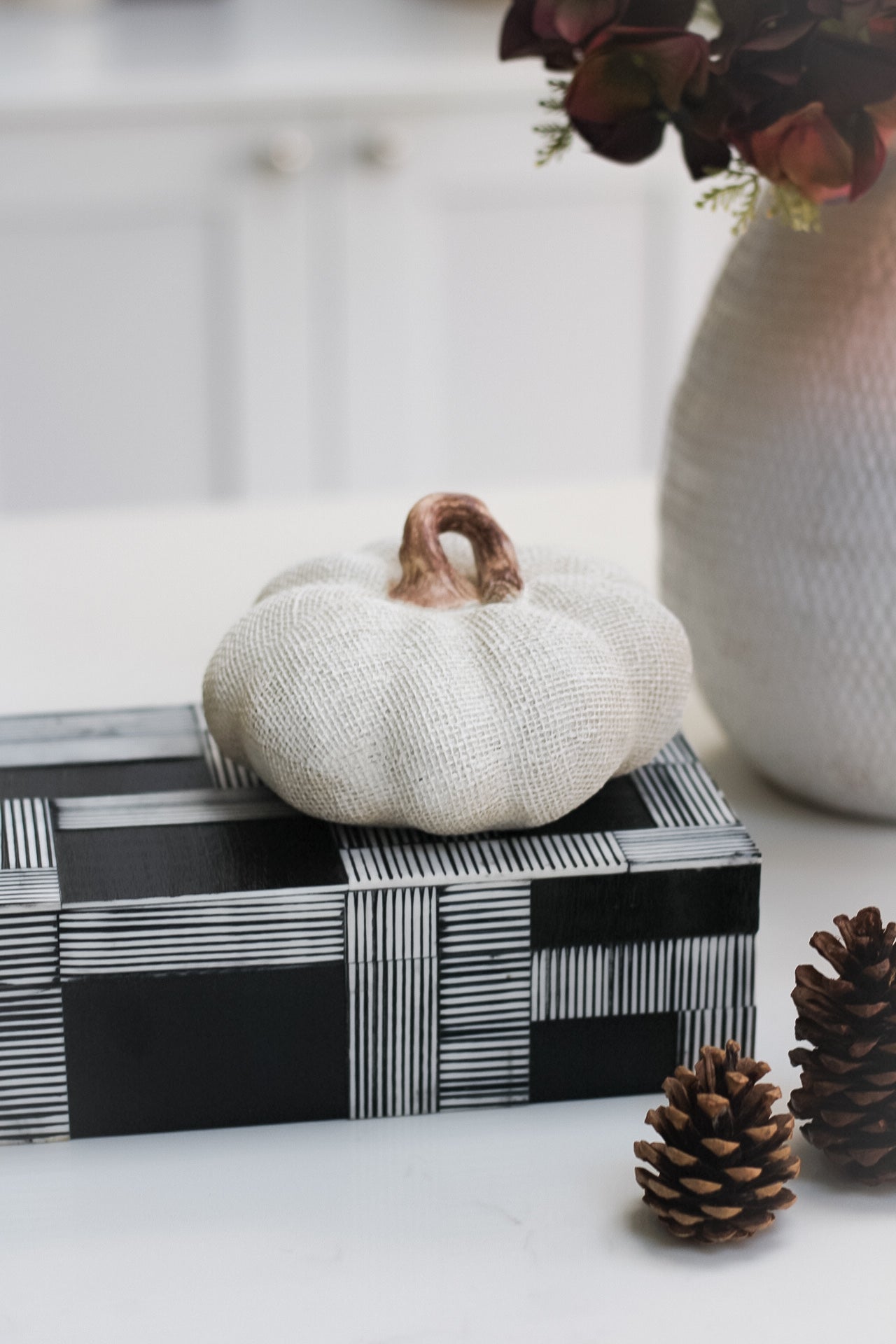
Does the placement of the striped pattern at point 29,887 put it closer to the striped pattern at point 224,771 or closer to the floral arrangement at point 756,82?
the striped pattern at point 224,771

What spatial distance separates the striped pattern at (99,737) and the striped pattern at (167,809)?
40mm

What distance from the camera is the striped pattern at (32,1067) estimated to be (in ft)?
Result: 1.65

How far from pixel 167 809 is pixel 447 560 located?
13 cm

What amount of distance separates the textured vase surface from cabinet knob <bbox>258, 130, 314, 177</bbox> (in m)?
1.34

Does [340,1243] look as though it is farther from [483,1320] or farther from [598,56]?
[598,56]

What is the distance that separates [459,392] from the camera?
214 centimetres

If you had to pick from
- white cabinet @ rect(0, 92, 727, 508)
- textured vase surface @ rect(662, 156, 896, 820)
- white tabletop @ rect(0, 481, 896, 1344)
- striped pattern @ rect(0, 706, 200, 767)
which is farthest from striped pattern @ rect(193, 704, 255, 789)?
white cabinet @ rect(0, 92, 727, 508)

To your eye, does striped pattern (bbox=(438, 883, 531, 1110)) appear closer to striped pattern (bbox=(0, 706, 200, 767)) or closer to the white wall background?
striped pattern (bbox=(0, 706, 200, 767))

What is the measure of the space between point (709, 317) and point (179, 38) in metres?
1.52

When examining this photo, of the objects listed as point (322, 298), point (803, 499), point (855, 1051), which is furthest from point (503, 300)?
point (855, 1051)

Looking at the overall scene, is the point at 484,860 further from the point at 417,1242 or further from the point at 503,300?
the point at 503,300

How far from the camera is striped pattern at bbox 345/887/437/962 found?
0.51m

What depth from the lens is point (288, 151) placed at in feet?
6.40

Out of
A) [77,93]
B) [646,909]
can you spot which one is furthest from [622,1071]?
[77,93]
